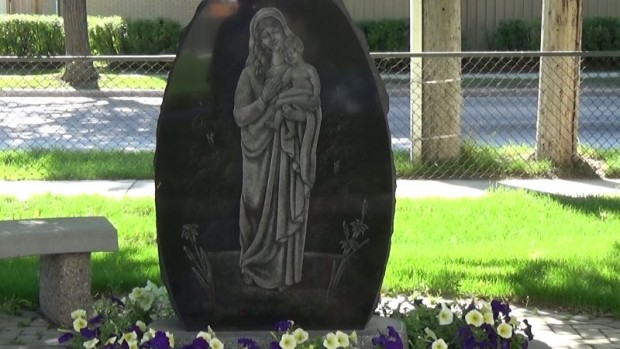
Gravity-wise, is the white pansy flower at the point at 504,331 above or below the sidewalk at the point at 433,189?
above

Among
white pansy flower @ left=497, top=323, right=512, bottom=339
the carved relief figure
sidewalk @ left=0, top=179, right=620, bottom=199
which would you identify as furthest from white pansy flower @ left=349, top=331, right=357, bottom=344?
sidewalk @ left=0, top=179, right=620, bottom=199

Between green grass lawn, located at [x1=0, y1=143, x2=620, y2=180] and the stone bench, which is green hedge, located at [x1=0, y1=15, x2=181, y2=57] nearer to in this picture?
green grass lawn, located at [x1=0, y1=143, x2=620, y2=180]

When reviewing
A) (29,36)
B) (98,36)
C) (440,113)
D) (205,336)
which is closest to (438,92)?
(440,113)

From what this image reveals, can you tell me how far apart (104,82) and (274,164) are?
17.1m

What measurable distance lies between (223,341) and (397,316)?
1066mm

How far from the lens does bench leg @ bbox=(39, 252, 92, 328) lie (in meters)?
7.38

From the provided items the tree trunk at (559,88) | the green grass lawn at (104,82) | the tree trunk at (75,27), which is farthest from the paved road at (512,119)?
the tree trunk at (75,27)

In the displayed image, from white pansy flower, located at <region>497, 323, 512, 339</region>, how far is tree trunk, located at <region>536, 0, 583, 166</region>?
7.16 metres

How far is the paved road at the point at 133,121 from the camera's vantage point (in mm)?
15352

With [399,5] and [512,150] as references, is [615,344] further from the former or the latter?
[399,5]

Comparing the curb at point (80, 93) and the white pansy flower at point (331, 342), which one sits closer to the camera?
the white pansy flower at point (331, 342)

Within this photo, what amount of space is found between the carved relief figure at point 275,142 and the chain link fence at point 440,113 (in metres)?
6.05

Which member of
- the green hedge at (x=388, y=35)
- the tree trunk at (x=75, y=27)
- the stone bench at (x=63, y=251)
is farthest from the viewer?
the green hedge at (x=388, y=35)

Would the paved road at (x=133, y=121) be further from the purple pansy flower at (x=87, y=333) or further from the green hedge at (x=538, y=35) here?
the purple pansy flower at (x=87, y=333)
